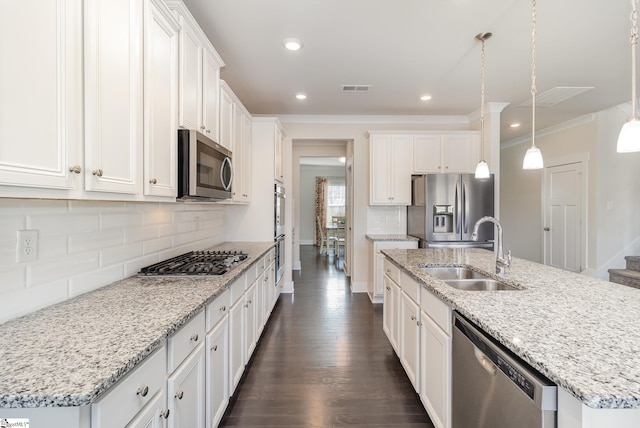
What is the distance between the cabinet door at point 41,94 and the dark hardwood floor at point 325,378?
67.2 inches

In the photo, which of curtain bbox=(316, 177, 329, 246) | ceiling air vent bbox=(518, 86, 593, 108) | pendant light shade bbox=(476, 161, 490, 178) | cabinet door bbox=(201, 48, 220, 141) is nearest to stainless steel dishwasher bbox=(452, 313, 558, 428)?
pendant light shade bbox=(476, 161, 490, 178)

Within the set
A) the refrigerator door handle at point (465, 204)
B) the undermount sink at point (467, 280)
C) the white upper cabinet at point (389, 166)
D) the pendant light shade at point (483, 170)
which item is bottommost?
the undermount sink at point (467, 280)

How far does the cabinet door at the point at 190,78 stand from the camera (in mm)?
1761

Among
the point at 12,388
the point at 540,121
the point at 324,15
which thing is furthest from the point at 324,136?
the point at 12,388

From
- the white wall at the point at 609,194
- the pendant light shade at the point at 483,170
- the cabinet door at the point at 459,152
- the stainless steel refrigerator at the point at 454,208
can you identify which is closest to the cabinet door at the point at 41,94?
the pendant light shade at the point at 483,170

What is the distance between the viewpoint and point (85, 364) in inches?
31.7

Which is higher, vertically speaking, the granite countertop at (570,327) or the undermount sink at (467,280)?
the granite countertop at (570,327)

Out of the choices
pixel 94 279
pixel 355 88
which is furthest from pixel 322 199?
pixel 94 279

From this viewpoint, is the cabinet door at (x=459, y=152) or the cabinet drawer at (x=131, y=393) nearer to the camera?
the cabinet drawer at (x=131, y=393)

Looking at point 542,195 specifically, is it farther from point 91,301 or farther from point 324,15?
point 91,301

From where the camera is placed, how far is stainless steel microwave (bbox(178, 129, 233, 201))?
1.75 metres

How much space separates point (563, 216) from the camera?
5.39 metres

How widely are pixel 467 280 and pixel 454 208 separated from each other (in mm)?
2204

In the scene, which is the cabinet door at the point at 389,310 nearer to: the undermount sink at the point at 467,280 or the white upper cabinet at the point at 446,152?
the undermount sink at the point at 467,280
